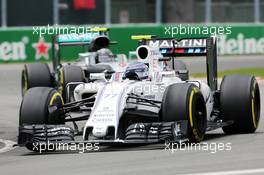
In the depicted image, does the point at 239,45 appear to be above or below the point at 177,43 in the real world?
above

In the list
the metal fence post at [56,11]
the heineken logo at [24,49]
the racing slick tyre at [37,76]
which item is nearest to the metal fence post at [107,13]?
the metal fence post at [56,11]

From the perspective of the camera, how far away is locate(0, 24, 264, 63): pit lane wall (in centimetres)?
3453

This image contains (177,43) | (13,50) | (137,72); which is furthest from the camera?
(13,50)

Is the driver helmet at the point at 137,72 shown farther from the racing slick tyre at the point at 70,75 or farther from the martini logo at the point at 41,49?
the martini logo at the point at 41,49

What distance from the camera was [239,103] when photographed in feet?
43.6

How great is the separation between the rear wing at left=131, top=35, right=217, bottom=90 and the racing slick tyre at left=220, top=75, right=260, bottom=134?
0.78 meters

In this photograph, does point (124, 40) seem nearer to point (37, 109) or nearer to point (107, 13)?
point (107, 13)

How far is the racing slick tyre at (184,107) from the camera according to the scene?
475 inches

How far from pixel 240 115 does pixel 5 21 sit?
84.2 feet

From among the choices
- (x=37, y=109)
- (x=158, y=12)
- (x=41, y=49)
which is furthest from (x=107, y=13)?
(x=37, y=109)

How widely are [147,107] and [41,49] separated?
22488mm

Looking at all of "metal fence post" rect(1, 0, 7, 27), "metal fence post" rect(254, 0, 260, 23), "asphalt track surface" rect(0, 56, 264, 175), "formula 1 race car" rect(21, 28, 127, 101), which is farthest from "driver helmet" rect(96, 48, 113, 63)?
"metal fence post" rect(254, 0, 260, 23)

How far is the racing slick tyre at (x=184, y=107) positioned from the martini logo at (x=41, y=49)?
22780 millimetres

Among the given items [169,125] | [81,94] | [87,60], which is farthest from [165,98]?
[87,60]
